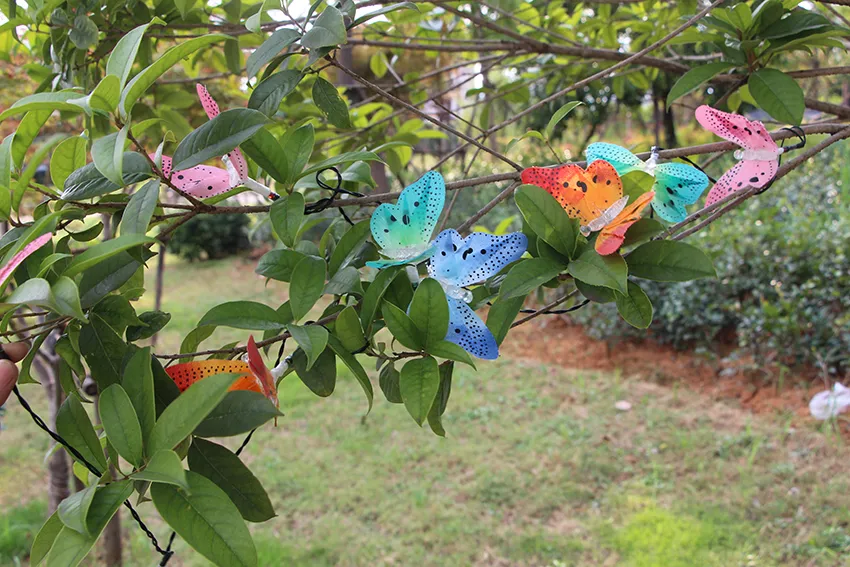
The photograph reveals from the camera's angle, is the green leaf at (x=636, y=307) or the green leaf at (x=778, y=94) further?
the green leaf at (x=778, y=94)

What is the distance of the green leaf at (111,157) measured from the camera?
0.47m

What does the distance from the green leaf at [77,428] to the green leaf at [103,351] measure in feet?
0.15

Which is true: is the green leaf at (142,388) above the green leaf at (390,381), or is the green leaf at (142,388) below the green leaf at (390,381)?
above

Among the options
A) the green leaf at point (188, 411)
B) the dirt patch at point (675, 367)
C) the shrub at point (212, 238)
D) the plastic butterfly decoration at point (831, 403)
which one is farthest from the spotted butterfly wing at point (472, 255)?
the shrub at point (212, 238)

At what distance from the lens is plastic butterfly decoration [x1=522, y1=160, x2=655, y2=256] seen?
0.55 metres

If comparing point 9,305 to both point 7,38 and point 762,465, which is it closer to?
point 7,38

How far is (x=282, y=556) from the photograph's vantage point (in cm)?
201

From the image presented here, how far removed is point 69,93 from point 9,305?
0.18 metres

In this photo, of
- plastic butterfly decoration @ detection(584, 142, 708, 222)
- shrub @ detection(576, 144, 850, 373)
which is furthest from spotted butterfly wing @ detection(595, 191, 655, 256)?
shrub @ detection(576, 144, 850, 373)

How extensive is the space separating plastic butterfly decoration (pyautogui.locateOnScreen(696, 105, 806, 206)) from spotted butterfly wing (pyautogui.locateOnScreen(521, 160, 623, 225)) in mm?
174

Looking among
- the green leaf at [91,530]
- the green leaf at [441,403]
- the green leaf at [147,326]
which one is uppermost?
the green leaf at [147,326]

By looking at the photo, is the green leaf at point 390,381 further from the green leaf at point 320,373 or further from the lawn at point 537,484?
the lawn at point 537,484

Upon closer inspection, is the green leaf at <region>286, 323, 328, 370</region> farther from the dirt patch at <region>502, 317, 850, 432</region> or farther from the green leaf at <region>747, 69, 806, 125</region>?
the dirt patch at <region>502, 317, 850, 432</region>

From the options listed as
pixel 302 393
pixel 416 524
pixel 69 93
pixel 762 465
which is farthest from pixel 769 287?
pixel 69 93
